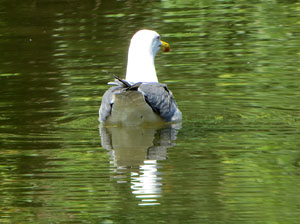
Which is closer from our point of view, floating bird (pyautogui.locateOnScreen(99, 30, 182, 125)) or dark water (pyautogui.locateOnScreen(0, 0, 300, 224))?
dark water (pyautogui.locateOnScreen(0, 0, 300, 224))

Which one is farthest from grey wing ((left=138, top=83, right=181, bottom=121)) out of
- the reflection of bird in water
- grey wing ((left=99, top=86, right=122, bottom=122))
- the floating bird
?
grey wing ((left=99, top=86, right=122, bottom=122))

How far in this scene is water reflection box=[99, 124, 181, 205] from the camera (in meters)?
7.37

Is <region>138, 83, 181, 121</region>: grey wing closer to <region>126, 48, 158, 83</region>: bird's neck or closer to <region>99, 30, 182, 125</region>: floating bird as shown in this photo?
<region>99, 30, 182, 125</region>: floating bird

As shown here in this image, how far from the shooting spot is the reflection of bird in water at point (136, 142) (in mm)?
8562

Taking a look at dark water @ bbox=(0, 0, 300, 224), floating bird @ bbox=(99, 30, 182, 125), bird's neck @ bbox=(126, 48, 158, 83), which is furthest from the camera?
bird's neck @ bbox=(126, 48, 158, 83)

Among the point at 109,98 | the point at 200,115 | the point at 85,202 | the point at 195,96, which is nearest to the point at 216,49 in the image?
the point at 195,96

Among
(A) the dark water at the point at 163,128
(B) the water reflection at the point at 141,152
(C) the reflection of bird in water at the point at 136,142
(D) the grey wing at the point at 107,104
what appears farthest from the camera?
(D) the grey wing at the point at 107,104

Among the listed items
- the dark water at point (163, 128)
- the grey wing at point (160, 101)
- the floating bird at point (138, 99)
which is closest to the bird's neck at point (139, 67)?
the floating bird at point (138, 99)

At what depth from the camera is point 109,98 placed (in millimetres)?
9734

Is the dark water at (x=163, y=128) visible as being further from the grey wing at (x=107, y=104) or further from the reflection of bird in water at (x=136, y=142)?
the grey wing at (x=107, y=104)

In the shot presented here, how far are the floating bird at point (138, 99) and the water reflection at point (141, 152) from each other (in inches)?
5.6

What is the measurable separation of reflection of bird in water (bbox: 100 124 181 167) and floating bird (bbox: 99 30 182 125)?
118 millimetres

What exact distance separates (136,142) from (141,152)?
495mm

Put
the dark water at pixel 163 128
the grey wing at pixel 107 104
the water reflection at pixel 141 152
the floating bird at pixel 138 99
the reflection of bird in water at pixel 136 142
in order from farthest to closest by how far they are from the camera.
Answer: the grey wing at pixel 107 104
the floating bird at pixel 138 99
the reflection of bird in water at pixel 136 142
the water reflection at pixel 141 152
the dark water at pixel 163 128
